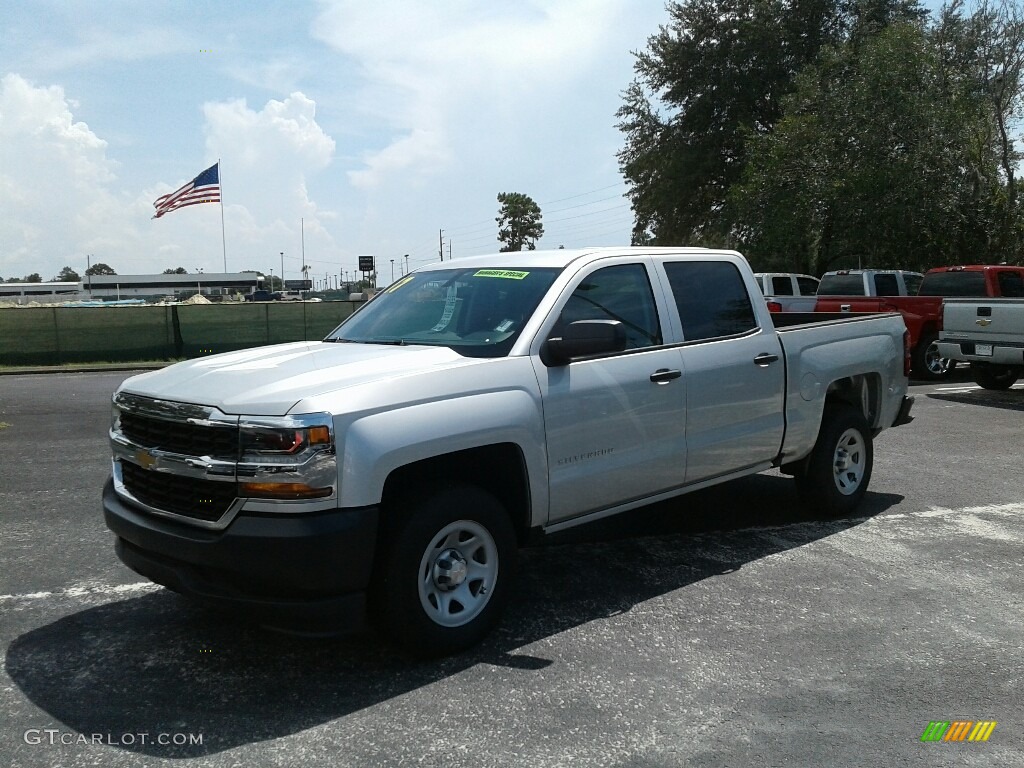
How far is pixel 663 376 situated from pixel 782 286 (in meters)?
16.1

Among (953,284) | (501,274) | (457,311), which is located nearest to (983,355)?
(953,284)

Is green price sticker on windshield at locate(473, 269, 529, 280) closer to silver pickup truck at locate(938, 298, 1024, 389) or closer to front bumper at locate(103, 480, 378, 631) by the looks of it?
front bumper at locate(103, 480, 378, 631)

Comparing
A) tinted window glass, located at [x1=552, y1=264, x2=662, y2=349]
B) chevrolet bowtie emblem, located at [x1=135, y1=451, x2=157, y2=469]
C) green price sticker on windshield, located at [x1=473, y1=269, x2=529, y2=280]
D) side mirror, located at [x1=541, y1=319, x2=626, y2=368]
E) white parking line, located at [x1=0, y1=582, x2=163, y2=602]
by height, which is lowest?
white parking line, located at [x1=0, y1=582, x2=163, y2=602]

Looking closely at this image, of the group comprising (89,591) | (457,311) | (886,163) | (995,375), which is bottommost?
(89,591)

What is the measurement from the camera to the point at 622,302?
5184 mm

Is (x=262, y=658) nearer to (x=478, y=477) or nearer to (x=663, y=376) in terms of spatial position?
(x=478, y=477)

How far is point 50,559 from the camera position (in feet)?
18.7

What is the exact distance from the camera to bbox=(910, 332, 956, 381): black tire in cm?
1560

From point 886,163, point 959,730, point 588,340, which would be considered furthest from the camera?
point 886,163

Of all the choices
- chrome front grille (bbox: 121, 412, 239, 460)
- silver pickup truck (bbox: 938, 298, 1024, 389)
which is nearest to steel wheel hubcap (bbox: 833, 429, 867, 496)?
chrome front grille (bbox: 121, 412, 239, 460)

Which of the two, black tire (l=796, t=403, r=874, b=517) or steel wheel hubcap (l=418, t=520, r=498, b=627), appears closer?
steel wheel hubcap (l=418, t=520, r=498, b=627)

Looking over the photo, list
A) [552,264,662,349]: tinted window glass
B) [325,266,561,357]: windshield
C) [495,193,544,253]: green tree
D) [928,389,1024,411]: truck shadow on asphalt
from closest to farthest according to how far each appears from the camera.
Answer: [325,266,561,357]: windshield, [552,264,662,349]: tinted window glass, [928,389,1024,411]: truck shadow on asphalt, [495,193,544,253]: green tree

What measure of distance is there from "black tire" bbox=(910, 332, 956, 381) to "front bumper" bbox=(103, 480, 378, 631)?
1405cm

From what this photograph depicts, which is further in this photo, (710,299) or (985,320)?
(985,320)
